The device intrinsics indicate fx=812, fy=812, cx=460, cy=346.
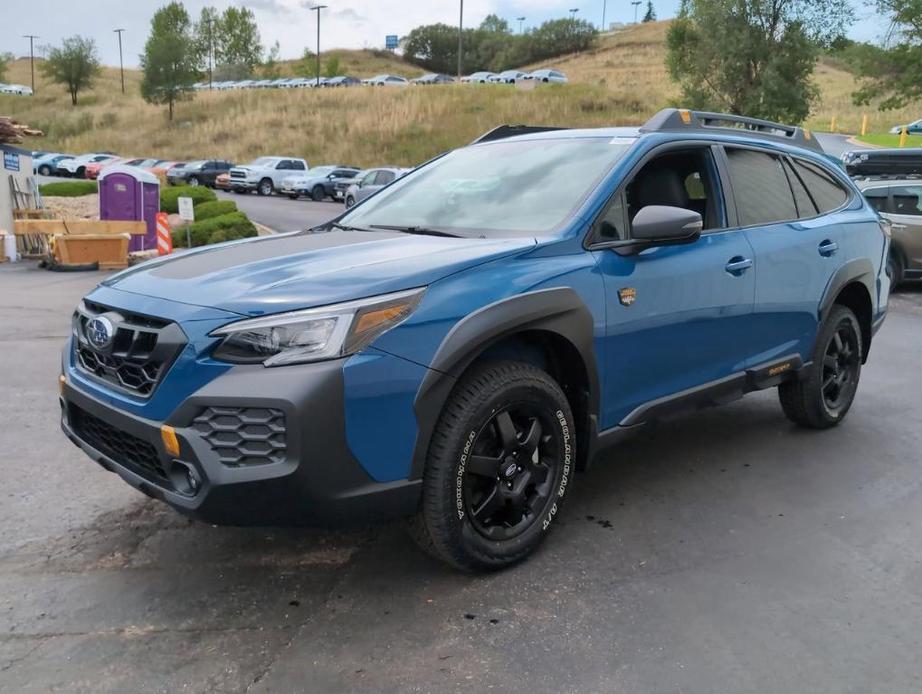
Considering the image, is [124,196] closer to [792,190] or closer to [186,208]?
[186,208]

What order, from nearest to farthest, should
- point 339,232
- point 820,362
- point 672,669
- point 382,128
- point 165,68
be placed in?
point 672,669
point 339,232
point 820,362
point 382,128
point 165,68

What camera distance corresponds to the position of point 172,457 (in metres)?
2.74

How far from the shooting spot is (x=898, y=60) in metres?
24.5

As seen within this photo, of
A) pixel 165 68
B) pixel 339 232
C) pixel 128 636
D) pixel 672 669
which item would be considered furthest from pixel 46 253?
pixel 165 68

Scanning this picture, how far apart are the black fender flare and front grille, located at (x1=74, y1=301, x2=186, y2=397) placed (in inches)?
34.2

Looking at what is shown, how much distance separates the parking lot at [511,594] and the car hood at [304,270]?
3.83 ft

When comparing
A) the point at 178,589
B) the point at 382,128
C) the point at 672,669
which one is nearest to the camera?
the point at 672,669

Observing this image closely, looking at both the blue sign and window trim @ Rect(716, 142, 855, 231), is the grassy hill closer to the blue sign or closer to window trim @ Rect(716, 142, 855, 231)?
the blue sign

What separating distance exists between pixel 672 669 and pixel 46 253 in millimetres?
14445

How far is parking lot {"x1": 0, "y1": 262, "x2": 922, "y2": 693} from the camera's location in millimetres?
2678

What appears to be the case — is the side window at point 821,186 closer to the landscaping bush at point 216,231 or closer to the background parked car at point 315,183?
the landscaping bush at point 216,231

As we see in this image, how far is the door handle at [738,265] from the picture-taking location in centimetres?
416

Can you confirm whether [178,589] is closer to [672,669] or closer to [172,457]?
[172,457]

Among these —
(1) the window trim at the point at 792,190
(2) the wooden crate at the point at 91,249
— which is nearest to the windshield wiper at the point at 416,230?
(1) the window trim at the point at 792,190
